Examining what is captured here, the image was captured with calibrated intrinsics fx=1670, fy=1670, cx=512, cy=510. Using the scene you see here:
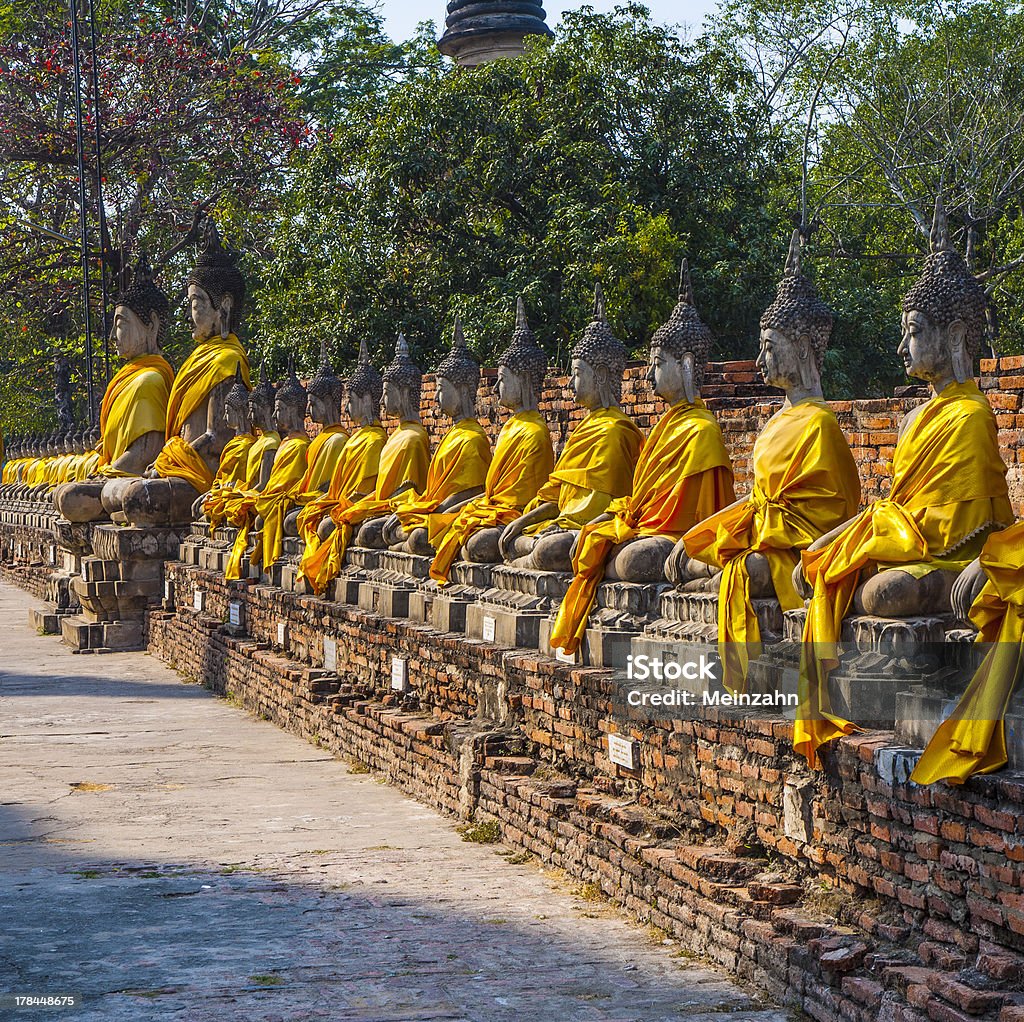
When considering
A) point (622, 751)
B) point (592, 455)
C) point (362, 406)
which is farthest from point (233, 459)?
point (622, 751)

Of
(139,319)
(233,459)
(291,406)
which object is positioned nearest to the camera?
(291,406)

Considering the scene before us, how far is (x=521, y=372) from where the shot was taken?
8.78 meters

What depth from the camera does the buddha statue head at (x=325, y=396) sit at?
A: 1230cm

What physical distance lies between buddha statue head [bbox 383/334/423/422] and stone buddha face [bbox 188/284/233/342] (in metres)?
5.47

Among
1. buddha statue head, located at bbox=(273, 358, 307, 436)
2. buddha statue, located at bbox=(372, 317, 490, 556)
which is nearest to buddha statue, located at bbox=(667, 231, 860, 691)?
buddha statue, located at bbox=(372, 317, 490, 556)

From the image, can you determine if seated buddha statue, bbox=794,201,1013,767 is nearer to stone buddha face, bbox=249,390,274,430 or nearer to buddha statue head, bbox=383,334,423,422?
buddha statue head, bbox=383,334,423,422

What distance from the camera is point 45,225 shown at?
27.4 meters

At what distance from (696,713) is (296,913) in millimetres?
1583

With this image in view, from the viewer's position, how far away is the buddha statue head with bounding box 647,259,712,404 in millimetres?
6859

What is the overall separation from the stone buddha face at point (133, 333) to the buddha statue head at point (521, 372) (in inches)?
315

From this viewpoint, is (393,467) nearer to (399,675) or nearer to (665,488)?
(399,675)

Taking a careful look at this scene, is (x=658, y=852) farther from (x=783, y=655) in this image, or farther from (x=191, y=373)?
(x=191, y=373)

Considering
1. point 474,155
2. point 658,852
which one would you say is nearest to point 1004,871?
point 658,852

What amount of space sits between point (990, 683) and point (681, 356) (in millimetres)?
2855
